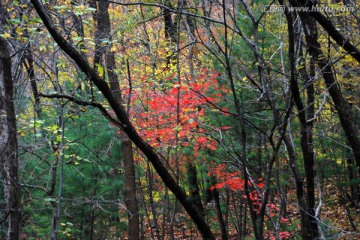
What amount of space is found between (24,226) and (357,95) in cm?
838

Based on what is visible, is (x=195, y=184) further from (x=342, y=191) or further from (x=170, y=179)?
(x=170, y=179)

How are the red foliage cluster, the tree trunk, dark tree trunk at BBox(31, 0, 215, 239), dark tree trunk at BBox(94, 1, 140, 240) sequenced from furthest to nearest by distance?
the red foliage cluster, dark tree trunk at BBox(94, 1, 140, 240), the tree trunk, dark tree trunk at BBox(31, 0, 215, 239)

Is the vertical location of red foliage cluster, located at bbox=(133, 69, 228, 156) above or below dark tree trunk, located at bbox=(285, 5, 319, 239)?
above

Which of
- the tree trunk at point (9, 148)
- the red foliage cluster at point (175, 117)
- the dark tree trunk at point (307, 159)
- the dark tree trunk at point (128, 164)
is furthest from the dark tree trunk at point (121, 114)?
the dark tree trunk at point (128, 164)

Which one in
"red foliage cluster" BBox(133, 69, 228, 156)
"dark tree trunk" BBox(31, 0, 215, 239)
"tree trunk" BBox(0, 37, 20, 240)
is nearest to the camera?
"dark tree trunk" BBox(31, 0, 215, 239)

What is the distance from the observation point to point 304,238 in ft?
17.0

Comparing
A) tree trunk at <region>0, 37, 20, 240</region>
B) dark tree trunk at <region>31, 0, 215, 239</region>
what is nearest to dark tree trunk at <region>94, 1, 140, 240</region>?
tree trunk at <region>0, 37, 20, 240</region>

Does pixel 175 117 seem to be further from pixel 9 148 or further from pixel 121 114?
pixel 121 114

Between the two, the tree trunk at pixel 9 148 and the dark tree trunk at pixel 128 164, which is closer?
the tree trunk at pixel 9 148

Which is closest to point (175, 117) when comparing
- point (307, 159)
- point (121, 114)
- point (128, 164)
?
point (128, 164)

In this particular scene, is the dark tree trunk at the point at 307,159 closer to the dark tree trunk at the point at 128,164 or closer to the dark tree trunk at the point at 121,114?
the dark tree trunk at the point at 121,114

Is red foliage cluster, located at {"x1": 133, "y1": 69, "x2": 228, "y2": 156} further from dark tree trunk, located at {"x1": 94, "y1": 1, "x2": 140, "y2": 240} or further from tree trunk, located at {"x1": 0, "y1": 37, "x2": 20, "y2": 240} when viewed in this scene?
tree trunk, located at {"x1": 0, "y1": 37, "x2": 20, "y2": 240}

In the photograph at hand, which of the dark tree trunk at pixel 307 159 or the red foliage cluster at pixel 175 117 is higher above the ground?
the red foliage cluster at pixel 175 117

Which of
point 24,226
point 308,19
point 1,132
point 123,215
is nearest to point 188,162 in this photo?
point 123,215
